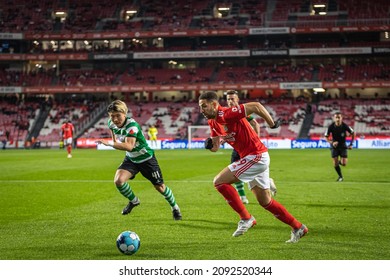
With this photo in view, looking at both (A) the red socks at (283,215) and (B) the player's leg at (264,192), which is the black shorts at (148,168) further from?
(A) the red socks at (283,215)

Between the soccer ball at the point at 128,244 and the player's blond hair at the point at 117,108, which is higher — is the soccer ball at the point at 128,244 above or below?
below

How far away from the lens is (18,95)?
249ft

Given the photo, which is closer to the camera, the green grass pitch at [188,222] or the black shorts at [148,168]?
the green grass pitch at [188,222]

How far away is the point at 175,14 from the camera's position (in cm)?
7519

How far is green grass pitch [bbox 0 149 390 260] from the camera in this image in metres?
8.57

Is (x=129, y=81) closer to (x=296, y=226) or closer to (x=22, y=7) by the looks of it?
(x=22, y=7)

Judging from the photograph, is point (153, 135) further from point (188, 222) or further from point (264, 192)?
point (264, 192)

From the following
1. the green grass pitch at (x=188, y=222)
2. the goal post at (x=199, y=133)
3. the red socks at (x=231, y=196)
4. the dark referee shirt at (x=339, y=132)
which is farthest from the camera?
the goal post at (x=199, y=133)

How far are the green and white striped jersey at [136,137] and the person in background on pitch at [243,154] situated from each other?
6.43ft

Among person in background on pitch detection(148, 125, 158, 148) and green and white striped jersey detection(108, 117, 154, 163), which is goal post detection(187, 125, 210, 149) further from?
green and white striped jersey detection(108, 117, 154, 163)

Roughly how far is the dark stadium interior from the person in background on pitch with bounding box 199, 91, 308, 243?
171 ft

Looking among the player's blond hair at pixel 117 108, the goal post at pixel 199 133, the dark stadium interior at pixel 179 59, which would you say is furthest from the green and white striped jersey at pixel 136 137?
the dark stadium interior at pixel 179 59

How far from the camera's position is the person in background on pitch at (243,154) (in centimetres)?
928

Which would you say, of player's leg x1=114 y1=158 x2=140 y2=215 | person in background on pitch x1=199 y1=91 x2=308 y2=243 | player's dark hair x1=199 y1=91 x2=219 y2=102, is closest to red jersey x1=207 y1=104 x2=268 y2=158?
person in background on pitch x1=199 y1=91 x2=308 y2=243
